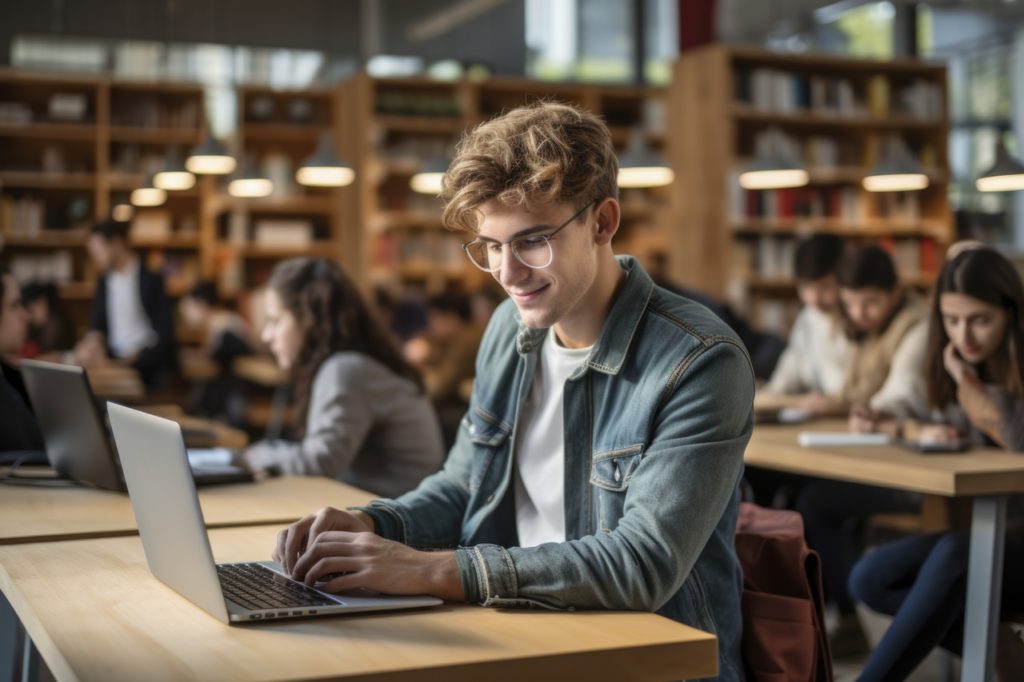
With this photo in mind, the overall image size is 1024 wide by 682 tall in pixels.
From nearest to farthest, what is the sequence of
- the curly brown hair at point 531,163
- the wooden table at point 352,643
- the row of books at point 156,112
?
the wooden table at point 352,643
the curly brown hair at point 531,163
the row of books at point 156,112

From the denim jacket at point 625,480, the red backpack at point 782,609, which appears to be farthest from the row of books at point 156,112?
the red backpack at point 782,609

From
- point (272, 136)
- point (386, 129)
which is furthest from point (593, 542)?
point (272, 136)

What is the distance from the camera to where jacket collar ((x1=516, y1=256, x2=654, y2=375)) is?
1.86 metres

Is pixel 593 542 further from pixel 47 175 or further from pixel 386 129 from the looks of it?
pixel 47 175

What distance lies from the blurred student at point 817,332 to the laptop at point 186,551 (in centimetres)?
335

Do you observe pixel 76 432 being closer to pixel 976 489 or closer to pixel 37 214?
pixel 976 489

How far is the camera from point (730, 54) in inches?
350

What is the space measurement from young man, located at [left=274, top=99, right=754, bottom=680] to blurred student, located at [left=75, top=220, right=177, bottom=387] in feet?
20.1

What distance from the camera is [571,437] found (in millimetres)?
1905

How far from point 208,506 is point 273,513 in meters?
0.17

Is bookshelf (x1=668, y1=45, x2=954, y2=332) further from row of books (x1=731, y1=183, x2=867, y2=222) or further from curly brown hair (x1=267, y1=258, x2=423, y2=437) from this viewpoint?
curly brown hair (x1=267, y1=258, x2=423, y2=437)

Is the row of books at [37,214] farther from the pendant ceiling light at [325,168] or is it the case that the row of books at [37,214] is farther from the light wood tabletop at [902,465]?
the light wood tabletop at [902,465]

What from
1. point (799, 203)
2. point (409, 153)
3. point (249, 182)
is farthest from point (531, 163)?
point (409, 153)

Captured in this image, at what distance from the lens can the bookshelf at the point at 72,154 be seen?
32.8ft
